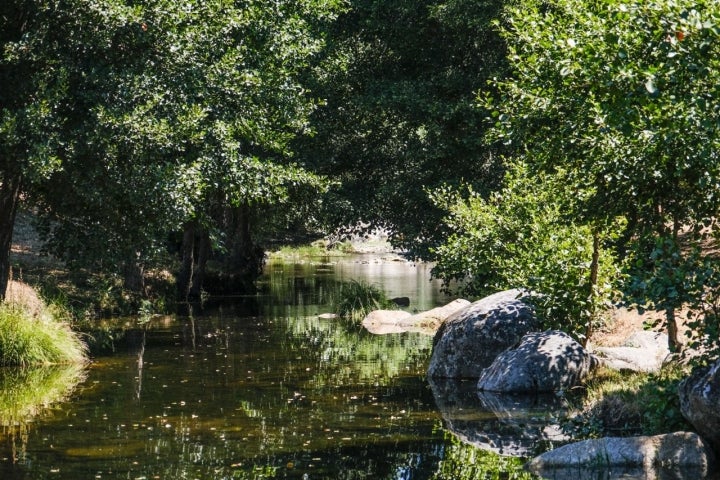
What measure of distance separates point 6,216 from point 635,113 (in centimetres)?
1598

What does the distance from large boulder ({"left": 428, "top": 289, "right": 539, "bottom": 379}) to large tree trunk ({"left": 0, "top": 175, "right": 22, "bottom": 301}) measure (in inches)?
396

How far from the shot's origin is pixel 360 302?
1236 inches

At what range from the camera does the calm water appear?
452 inches

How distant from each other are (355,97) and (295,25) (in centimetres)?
402

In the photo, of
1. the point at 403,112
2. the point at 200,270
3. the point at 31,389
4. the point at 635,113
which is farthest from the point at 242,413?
the point at 200,270

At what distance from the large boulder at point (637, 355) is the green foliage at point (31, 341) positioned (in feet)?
35.5

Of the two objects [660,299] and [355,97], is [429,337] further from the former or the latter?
[660,299]

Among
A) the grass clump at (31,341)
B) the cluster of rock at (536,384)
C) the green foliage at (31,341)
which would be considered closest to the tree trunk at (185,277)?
the grass clump at (31,341)

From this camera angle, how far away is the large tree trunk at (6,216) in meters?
21.2

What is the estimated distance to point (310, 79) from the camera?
111ft

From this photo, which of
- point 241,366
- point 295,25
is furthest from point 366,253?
point 241,366

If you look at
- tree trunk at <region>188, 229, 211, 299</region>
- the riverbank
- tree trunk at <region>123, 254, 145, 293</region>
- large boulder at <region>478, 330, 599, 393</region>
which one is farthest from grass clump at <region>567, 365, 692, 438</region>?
tree trunk at <region>188, 229, 211, 299</region>

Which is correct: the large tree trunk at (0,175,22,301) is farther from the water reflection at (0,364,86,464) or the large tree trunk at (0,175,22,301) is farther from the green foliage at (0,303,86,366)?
the water reflection at (0,364,86,464)

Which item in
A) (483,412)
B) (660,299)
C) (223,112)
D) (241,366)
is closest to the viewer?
(660,299)
